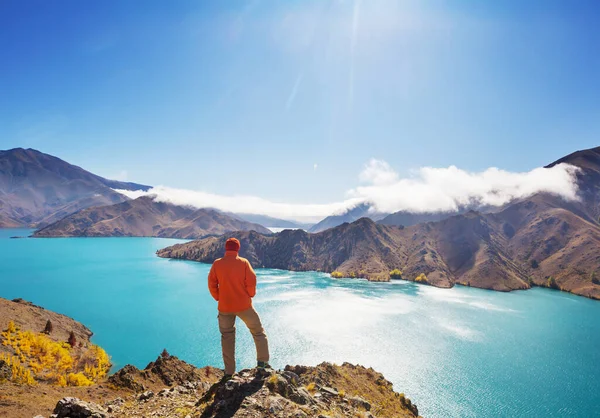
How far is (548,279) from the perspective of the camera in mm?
145500

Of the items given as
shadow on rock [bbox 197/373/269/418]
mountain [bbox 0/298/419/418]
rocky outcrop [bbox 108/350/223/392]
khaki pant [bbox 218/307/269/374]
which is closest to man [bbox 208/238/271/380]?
khaki pant [bbox 218/307/269/374]

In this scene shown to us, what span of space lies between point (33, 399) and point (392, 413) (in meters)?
21.7

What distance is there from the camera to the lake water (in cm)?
4634

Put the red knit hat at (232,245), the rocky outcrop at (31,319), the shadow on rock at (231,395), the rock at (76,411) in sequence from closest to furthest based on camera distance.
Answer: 1. the shadow on rock at (231,395)
2. the rock at (76,411)
3. the red knit hat at (232,245)
4. the rocky outcrop at (31,319)

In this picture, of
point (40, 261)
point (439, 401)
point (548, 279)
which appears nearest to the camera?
point (439, 401)

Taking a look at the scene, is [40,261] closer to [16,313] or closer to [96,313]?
[96,313]

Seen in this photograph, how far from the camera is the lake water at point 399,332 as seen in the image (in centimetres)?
4634

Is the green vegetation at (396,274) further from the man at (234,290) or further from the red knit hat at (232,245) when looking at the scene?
the red knit hat at (232,245)

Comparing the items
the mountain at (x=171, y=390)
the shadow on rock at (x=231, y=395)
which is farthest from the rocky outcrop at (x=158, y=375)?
the shadow on rock at (x=231, y=395)

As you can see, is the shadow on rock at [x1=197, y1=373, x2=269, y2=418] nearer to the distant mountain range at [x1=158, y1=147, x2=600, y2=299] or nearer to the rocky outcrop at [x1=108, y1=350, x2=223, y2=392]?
the rocky outcrop at [x1=108, y1=350, x2=223, y2=392]

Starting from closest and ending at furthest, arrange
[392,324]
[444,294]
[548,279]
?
1. [392,324]
2. [444,294]
3. [548,279]

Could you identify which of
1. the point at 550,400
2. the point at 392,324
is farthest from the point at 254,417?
the point at 392,324

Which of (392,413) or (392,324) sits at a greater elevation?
(392,413)

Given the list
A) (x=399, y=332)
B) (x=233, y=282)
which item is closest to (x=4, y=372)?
(x=233, y=282)
